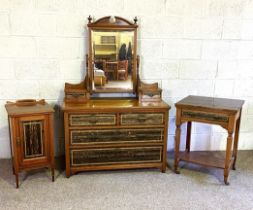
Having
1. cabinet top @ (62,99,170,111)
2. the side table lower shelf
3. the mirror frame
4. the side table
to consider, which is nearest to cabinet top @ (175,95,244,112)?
the side table

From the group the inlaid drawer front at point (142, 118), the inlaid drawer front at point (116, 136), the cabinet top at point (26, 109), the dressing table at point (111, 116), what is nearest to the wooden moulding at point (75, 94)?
the dressing table at point (111, 116)

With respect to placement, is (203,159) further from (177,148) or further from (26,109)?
(26,109)

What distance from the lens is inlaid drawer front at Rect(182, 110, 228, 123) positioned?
2.60 meters

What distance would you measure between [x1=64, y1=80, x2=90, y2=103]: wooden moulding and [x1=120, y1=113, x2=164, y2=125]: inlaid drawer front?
54 cm

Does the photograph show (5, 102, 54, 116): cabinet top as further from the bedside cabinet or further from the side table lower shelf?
the side table lower shelf

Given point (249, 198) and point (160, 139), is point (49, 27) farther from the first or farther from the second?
point (249, 198)

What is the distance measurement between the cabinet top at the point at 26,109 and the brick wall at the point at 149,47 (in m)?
0.34

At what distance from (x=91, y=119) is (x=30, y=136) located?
58 cm

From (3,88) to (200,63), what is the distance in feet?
7.31

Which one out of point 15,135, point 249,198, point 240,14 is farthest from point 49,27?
point 249,198

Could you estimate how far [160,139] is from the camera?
2.84 meters

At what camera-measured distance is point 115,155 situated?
9.24ft

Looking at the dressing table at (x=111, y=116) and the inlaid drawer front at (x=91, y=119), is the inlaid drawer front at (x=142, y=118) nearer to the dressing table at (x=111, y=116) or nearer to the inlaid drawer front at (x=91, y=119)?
the dressing table at (x=111, y=116)

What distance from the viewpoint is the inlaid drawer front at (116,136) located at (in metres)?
2.72
